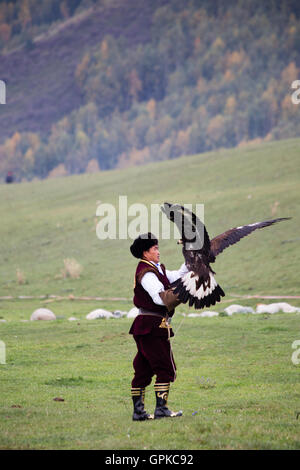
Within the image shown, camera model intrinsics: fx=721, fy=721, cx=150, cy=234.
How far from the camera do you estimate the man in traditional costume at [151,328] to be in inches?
378

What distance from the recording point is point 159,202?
53312 mm

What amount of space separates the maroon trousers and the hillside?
22.4 meters

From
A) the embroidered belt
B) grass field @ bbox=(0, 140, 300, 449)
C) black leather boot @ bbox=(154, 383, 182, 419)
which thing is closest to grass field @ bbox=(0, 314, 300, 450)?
grass field @ bbox=(0, 140, 300, 449)

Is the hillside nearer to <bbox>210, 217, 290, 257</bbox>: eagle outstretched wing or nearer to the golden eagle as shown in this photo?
<bbox>210, 217, 290, 257</bbox>: eagle outstretched wing

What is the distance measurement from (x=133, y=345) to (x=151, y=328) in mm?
8837

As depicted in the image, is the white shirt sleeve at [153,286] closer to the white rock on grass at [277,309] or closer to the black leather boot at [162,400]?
the black leather boot at [162,400]

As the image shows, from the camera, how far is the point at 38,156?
165m

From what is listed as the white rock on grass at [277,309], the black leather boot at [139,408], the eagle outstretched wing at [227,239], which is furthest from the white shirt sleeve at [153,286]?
the white rock on grass at [277,309]

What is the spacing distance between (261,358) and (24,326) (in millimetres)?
9138

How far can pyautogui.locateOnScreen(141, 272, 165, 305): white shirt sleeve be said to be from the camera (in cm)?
940

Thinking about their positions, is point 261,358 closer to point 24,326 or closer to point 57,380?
point 57,380

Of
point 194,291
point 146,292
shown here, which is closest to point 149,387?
point 146,292

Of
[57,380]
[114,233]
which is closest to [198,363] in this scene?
[57,380]

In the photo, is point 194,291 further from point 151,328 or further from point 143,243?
point 143,243
